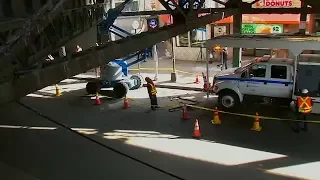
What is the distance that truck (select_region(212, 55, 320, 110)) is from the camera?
15.1 m

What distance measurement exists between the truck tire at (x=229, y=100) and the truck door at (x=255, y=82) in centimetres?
39

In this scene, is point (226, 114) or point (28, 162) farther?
point (226, 114)

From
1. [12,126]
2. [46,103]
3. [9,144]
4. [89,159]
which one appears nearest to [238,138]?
[89,159]

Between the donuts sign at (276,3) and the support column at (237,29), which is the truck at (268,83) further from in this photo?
the donuts sign at (276,3)

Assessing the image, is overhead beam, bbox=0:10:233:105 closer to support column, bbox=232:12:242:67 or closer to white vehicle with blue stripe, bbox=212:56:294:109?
white vehicle with blue stripe, bbox=212:56:294:109

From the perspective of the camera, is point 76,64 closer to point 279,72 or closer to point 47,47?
point 47,47

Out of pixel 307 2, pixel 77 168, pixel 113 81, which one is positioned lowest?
pixel 77 168

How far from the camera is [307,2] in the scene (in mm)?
18469

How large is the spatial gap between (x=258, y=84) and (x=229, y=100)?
129 centimetres

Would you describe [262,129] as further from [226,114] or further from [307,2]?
[307,2]

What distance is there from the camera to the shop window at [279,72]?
1577 cm

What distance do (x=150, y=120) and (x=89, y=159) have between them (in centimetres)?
406

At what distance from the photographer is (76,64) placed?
856 cm

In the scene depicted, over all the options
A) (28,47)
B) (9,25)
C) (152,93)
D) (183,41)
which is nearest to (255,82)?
(152,93)
